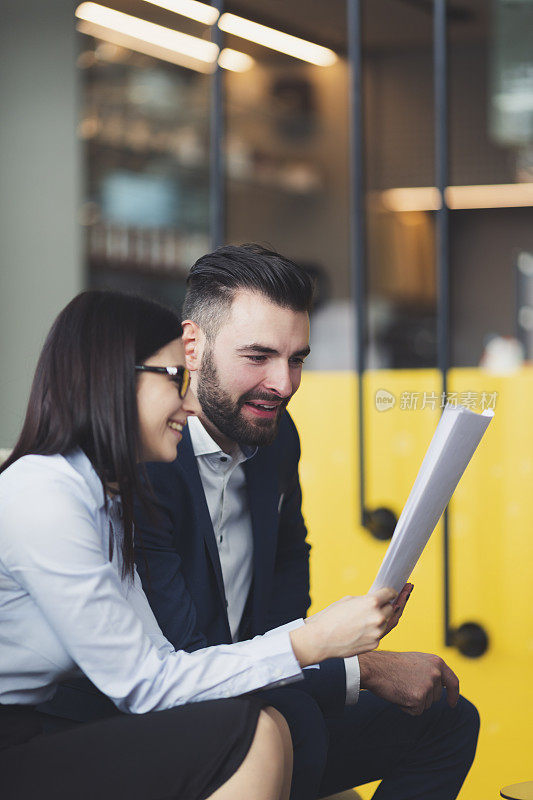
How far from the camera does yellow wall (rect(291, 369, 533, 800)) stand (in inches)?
89.7

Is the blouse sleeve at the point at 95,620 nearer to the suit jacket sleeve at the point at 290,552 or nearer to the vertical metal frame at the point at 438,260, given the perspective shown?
the suit jacket sleeve at the point at 290,552

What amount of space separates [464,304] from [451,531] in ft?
7.46

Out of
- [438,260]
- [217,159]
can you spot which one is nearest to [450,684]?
[438,260]

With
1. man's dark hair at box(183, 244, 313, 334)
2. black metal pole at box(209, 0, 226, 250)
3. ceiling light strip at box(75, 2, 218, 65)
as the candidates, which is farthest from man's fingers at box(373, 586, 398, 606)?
ceiling light strip at box(75, 2, 218, 65)

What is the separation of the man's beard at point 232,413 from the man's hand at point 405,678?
322 mm

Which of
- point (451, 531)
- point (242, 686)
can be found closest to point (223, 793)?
point (242, 686)

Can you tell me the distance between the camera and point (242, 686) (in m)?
1.01

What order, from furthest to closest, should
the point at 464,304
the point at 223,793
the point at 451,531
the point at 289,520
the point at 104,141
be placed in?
the point at 464,304 < the point at 104,141 < the point at 451,531 < the point at 289,520 < the point at 223,793

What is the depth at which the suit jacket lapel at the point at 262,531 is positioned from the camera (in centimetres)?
136

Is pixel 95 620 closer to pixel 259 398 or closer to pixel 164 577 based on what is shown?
pixel 164 577

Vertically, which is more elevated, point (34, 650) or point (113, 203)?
point (113, 203)

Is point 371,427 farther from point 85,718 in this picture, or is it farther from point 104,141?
point 104,141

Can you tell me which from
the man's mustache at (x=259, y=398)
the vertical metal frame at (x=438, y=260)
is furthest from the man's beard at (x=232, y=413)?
the vertical metal frame at (x=438, y=260)

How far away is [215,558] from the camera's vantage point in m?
1.30
